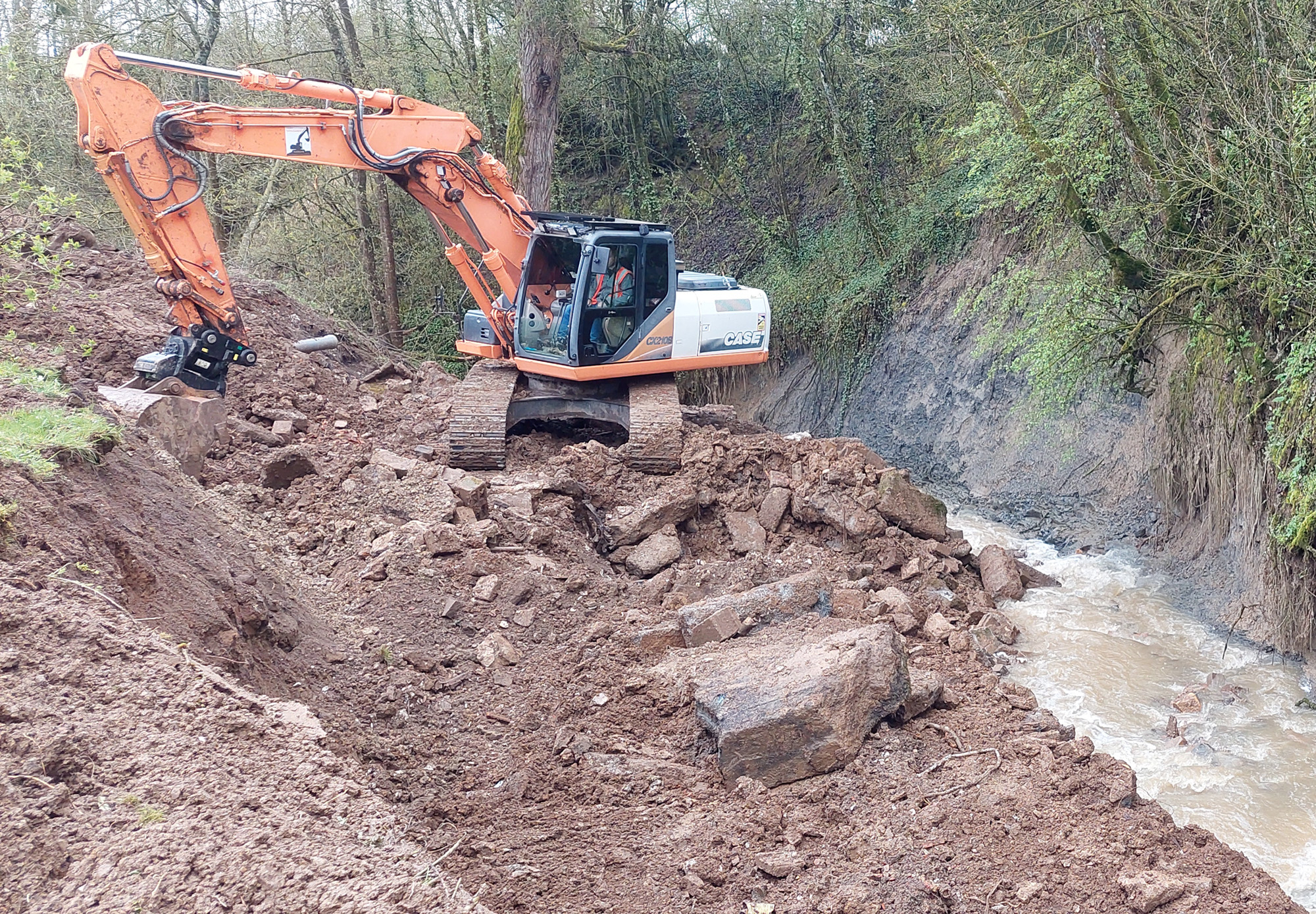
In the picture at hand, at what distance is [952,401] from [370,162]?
769 centimetres

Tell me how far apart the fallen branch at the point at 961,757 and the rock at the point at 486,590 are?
9.39 ft

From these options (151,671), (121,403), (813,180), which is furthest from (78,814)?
(813,180)

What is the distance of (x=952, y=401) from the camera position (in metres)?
12.8

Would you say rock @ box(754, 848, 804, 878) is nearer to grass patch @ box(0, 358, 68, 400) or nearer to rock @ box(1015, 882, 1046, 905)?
rock @ box(1015, 882, 1046, 905)

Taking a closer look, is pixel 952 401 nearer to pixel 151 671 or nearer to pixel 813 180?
pixel 813 180

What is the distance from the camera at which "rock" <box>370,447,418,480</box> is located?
762 cm

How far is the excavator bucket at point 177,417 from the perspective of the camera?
7023 millimetres

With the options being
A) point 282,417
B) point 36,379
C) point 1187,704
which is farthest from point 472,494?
point 1187,704

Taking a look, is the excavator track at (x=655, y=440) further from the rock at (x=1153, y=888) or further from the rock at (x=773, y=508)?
A: the rock at (x=1153, y=888)

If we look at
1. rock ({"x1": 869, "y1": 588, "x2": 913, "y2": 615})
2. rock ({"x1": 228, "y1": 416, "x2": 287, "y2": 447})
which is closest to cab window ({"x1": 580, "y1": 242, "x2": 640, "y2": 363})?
rock ({"x1": 228, "y1": 416, "x2": 287, "y2": 447})

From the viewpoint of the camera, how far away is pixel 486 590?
6.36m

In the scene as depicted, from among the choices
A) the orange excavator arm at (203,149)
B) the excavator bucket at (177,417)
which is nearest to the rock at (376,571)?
the excavator bucket at (177,417)

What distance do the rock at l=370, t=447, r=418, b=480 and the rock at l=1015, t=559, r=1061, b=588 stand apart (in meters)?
5.24

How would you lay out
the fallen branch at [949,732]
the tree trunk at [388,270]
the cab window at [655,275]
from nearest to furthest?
the fallen branch at [949,732], the cab window at [655,275], the tree trunk at [388,270]
